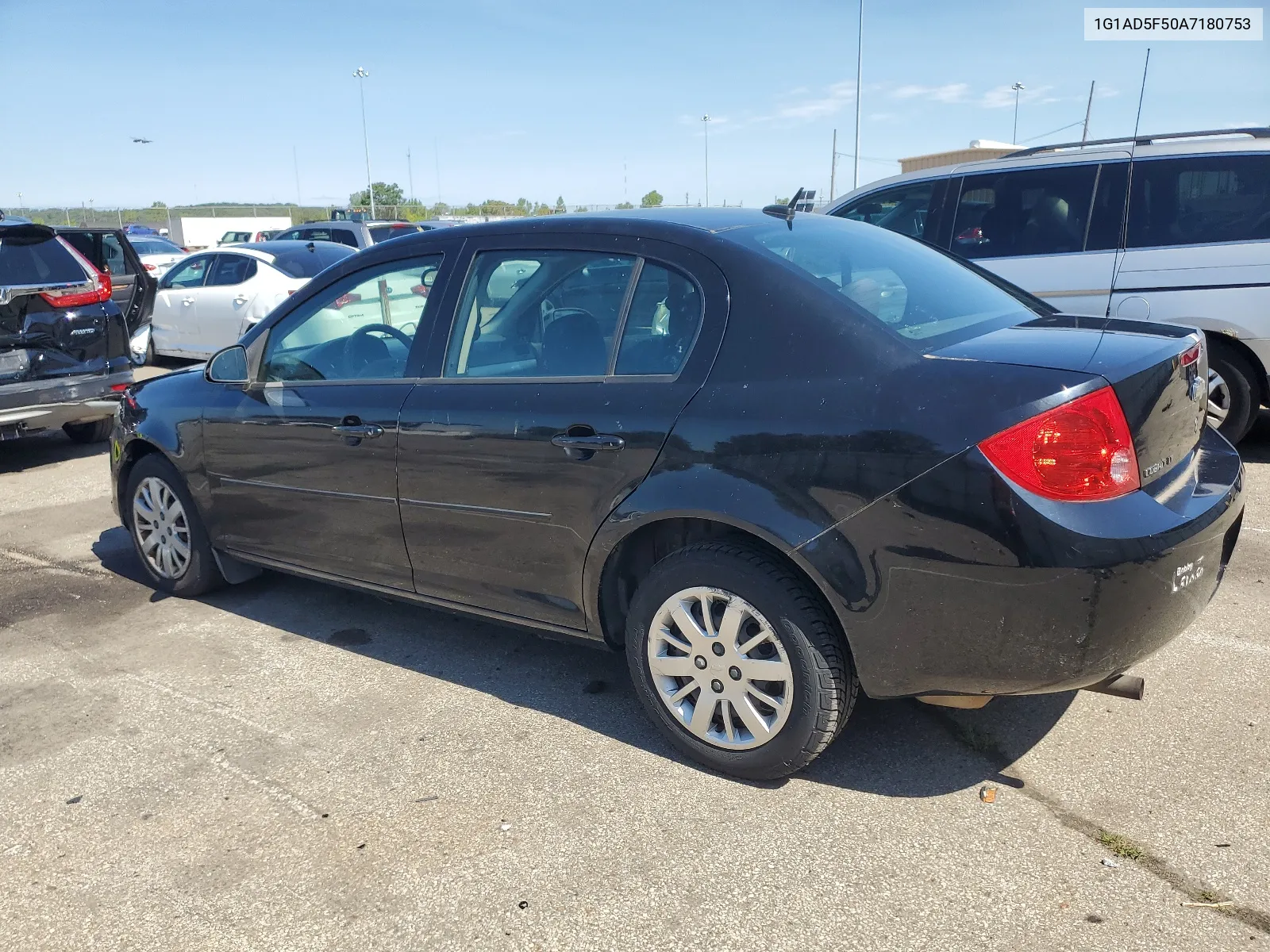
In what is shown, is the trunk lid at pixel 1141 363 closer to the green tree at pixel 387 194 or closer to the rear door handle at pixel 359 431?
the rear door handle at pixel 359 431

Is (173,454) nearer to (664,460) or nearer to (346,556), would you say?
(346,556)

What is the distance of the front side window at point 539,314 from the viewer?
11.1ft

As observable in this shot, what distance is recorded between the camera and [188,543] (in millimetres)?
4816

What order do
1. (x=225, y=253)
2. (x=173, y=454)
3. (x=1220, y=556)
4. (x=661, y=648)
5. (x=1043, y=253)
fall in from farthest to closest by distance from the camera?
(x=225, y=253)
(x=1043, y=253)
(x=173, y=454)
(x=661, y=648)
(x=1220, y=556)

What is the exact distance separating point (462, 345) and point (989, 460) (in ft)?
6.33

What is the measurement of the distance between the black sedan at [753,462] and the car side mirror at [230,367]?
226 millimetres

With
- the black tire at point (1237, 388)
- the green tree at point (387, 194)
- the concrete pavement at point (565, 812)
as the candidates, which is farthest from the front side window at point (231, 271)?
the green tree at point (387, 194)

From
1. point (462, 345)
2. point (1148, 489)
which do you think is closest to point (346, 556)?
Result: point (462, 345)

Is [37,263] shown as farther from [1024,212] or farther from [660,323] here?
[1024,212]

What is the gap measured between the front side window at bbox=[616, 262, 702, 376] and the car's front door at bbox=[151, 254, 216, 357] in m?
10.4

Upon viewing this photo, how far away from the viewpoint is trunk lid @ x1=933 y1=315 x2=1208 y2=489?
2711 millimetres

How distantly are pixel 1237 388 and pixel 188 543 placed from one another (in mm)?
6305

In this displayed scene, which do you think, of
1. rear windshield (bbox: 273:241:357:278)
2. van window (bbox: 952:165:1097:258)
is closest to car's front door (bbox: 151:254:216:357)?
rear windshield (bbox: 273:241:357:278)

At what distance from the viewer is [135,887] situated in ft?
8.95
